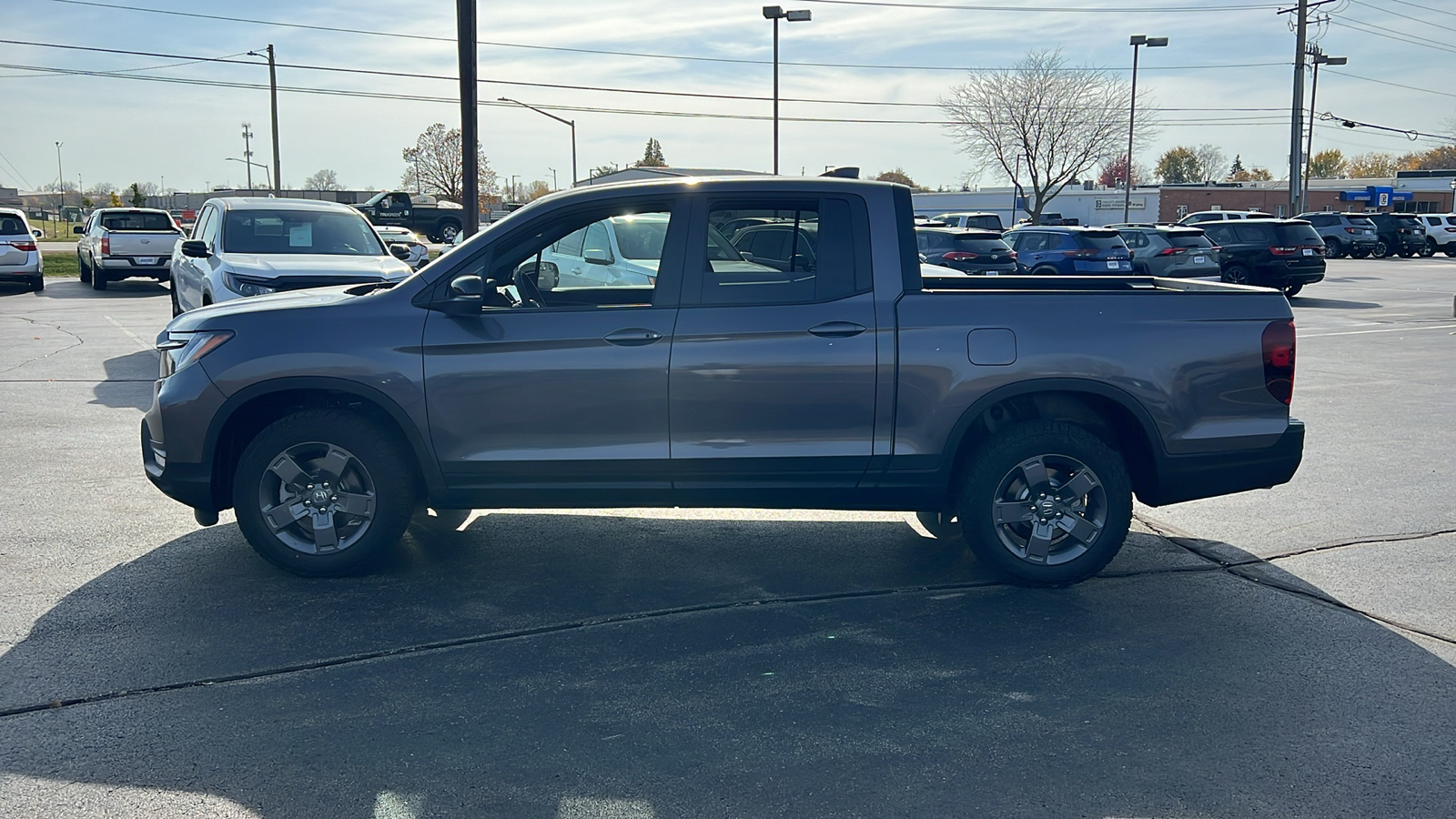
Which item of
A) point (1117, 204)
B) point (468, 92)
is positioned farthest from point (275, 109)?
point (1117, 204)

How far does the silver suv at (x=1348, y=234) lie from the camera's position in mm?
46406

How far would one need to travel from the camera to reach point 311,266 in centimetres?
1159

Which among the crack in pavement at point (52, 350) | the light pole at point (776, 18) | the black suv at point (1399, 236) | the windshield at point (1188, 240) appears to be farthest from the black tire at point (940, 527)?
the black suv at point (1399, 236)

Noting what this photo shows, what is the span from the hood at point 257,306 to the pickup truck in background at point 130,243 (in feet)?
67.5

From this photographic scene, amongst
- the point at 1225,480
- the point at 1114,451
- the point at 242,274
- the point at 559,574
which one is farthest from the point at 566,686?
the point at 242,274

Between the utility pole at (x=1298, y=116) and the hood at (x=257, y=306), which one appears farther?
the utility pole at (x=1298, y=116)

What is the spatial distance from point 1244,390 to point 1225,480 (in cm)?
44

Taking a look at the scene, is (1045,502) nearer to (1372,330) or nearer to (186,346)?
(186,346)

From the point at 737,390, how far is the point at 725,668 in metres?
1.34

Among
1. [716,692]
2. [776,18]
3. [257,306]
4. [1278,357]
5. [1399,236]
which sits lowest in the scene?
[716,692]

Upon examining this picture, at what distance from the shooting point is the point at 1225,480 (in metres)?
5.69

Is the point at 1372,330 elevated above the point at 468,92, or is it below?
below

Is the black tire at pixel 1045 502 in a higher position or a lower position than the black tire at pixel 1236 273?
lower

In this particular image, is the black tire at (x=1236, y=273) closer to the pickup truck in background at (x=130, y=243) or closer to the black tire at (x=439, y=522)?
the pickup truck in background at (x=130, y=243)
